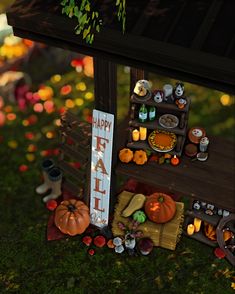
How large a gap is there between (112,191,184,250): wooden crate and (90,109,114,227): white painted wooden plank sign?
0.23 meters

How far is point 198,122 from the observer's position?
10.1m

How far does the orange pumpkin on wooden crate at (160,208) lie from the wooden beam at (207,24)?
3.07m

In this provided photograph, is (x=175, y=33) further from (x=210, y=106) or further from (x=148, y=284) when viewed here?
(x=210, y=106)

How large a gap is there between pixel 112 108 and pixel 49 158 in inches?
117

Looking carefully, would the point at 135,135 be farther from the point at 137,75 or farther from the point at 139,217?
the point at 139,217

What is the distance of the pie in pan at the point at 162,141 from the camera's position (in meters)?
7.23

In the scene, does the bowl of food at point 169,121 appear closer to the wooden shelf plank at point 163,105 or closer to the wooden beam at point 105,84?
the wooden shelf plank at point 163,105

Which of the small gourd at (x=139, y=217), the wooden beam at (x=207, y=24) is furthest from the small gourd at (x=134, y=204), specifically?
the wooden beam at (x=207, y=24)

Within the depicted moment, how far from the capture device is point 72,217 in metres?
7.81

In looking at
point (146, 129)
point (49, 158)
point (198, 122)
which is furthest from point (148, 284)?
point (198, 122)

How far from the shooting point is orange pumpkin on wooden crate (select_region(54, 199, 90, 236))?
783cm

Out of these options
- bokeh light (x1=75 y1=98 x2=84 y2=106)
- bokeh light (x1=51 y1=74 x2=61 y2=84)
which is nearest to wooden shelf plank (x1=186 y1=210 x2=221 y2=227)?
bokeh light (x1=75 y1=98 x2=84 y2=106)

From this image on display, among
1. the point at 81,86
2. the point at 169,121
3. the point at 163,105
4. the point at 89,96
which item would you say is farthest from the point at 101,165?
the point at 81,86

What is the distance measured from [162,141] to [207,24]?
2148 millimetres
